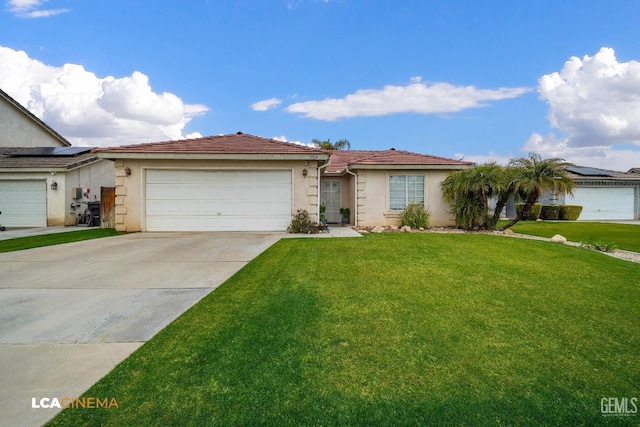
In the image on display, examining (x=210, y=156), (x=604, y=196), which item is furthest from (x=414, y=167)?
(x=604, y=196)

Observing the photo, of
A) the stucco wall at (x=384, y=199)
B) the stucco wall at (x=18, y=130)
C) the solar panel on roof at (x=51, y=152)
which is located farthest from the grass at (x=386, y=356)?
the stucco wall at (x=18, y=130)

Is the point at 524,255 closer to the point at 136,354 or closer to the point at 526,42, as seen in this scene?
the point at 136,354

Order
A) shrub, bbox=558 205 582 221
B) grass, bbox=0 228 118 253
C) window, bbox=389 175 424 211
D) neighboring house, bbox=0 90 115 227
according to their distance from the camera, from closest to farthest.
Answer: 1. grass, bbox=0 228 118 253
2. window, bbox=389 175 424 211
3. neighboring house, bbox=0 90 115 227
4. shrub, bbox=558 205 582 221

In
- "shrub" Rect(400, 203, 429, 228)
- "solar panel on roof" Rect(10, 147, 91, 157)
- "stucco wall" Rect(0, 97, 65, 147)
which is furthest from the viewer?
"stucco wall" Rect(0, 97, 65, 147)

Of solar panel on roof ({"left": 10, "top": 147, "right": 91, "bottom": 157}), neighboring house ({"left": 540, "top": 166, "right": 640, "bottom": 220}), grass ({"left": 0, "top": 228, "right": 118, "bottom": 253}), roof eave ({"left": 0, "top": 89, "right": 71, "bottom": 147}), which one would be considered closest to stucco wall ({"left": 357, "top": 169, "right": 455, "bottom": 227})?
grass ({"left": 0, "top": 228, "right": 118, "bottom": 253})

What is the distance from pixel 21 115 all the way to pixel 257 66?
52.4 ft

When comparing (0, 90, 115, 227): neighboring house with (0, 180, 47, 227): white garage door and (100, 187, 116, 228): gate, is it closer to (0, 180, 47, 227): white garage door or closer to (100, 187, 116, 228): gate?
(0, 180, 47, 227): white garage door

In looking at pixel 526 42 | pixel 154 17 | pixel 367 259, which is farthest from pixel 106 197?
pixel 526 42

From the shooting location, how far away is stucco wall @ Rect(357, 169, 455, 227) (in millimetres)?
13898

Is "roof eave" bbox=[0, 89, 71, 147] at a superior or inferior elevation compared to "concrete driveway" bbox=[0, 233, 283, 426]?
superior

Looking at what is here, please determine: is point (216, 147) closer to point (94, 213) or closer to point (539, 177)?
point (94, 213)

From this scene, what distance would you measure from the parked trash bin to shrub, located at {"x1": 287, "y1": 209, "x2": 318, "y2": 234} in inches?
369

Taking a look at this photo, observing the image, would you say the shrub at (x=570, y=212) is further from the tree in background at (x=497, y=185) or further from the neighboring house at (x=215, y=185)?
the neighboring house at (x=215, y=185)

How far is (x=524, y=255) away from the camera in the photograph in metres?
7.81
